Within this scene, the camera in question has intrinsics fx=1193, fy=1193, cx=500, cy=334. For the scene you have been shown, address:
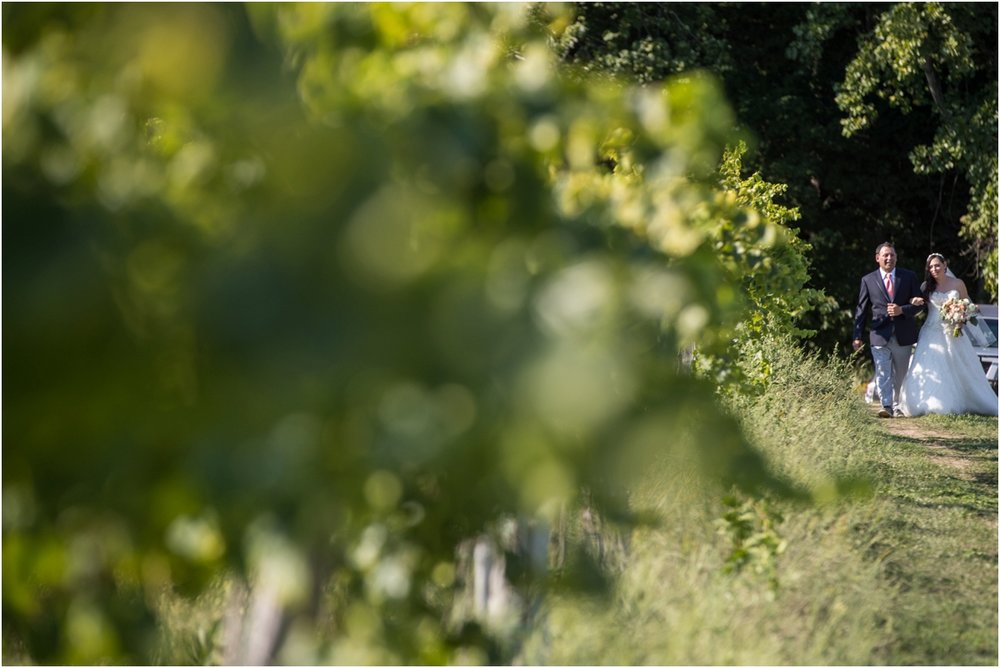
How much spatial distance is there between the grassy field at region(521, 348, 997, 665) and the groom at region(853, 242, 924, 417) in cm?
436

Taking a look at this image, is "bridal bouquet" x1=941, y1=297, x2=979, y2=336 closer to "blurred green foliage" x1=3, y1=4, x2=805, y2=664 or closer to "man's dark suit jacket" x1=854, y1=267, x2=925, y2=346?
"man's dark suit jacket" x1=854, y1=267, x2=925, y2=346

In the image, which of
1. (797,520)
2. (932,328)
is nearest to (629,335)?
(797,520)

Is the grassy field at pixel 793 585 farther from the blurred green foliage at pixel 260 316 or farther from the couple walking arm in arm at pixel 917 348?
the couple walking arm in arm at pixel 917 348

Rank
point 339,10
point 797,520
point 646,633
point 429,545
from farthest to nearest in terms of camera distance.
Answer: point 797,520, point 646,633, point 429,545, point 339,10

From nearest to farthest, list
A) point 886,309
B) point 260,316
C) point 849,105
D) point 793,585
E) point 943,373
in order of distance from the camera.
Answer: point 260,316 → point 793,585 → point 886,309 → point 943,373 → point 849,105

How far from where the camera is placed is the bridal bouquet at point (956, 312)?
1088cm

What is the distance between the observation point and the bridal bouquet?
1088 centimetres

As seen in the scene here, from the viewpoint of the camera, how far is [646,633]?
3.51 metres

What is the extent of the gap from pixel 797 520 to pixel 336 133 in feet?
13.0

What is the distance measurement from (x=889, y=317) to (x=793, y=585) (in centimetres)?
723

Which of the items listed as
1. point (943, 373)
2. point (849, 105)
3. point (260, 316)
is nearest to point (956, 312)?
point (943, 373)

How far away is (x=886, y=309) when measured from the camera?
10.7m

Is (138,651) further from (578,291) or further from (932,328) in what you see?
(932,328)

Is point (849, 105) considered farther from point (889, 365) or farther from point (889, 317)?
point (889, 365)
